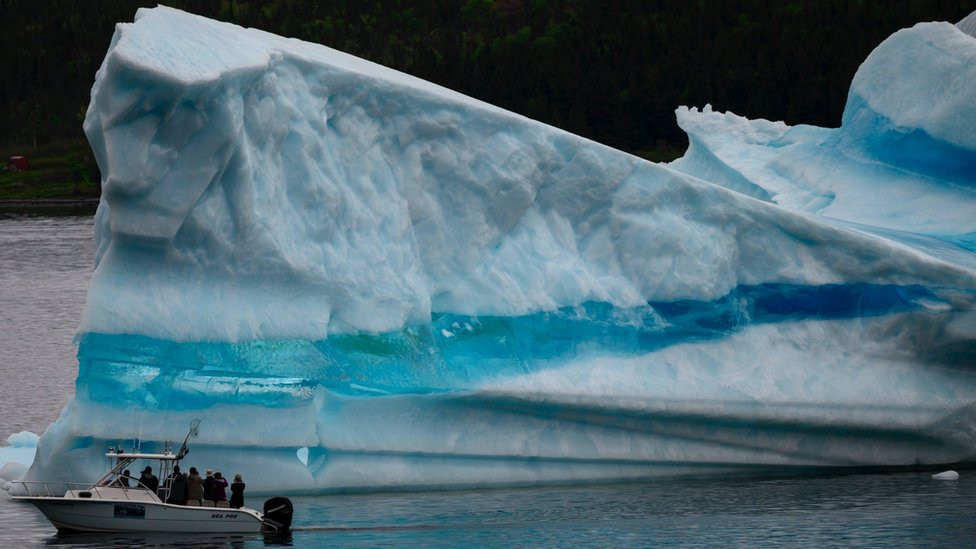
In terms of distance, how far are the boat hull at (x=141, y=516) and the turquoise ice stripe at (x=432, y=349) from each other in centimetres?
137

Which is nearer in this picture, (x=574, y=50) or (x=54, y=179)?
(x=54, y=179)

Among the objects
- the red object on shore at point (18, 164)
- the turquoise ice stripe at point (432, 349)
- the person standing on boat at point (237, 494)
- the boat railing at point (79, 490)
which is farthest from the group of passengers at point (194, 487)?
the red object on shore at point (18, 164)

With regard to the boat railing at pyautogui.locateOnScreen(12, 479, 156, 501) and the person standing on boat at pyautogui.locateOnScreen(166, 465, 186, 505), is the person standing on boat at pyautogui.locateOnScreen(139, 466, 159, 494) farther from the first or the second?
the person standing on boat at pyautogui.locateOnScreen(166, 465, 186, 505)

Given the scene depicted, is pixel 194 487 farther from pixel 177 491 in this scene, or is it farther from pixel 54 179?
pixel 54 179

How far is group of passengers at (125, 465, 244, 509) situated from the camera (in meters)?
17.7

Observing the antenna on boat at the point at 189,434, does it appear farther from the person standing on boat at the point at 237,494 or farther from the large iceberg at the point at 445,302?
the person standing on boat at the point at 237,494

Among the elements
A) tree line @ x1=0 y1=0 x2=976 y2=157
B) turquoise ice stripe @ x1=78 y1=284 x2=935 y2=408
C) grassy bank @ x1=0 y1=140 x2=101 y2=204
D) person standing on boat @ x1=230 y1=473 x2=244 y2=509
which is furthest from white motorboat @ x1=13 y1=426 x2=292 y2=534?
grassy bank @ x1=0 y1=140 x2=101 y2=204

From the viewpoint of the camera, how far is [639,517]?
1828cm

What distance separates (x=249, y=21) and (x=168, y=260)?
103m

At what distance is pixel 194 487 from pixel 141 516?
2.14 feet

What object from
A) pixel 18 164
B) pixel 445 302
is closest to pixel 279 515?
pixel 445 302

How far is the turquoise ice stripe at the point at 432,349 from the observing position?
1847 centimetres

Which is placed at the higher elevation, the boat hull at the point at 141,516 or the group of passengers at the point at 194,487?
the group of passengers at the point at 194,487

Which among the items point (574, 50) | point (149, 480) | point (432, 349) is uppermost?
point (574, 50)
